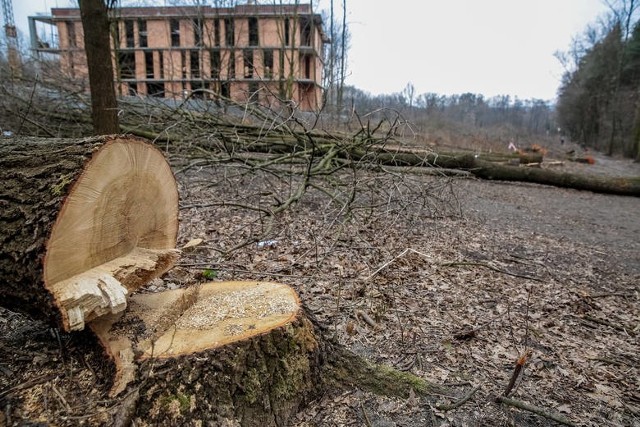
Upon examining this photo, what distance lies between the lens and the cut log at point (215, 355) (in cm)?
145

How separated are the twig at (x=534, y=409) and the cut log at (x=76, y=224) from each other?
1782 millimetres

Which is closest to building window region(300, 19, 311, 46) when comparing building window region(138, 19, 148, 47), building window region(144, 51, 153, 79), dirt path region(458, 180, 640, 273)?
dirt path region(458, 180, 640, 273)

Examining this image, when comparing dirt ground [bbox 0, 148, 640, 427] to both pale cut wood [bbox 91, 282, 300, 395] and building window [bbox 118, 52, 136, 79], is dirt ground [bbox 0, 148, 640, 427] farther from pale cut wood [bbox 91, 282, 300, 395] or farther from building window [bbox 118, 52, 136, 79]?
building window [bbox 118, 52, 136, 79]

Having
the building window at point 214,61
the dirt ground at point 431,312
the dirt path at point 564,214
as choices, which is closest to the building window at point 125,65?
the building window at point 214,61

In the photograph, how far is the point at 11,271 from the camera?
153cm

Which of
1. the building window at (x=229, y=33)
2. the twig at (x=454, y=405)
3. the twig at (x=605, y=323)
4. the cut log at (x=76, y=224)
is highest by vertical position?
the building window at (x=229, y=33)

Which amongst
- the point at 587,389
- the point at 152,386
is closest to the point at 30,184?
the point at 152,386

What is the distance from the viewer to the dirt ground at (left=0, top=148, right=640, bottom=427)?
5.64ft

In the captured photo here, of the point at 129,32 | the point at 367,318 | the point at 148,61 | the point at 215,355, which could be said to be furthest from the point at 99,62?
the point at 148,61

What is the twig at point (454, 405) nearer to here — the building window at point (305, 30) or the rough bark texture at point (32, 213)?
the rough bark texture at point (32, 213)

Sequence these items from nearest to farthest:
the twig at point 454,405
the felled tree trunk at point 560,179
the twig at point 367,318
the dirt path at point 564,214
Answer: the twig at point 454,405 < the twig at point 367,318 < the dirt path at point 564,214 < the felled tree trunk at point 560,179

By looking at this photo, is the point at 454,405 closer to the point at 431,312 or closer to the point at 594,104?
the point at 431,312

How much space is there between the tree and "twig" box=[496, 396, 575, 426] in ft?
17.4

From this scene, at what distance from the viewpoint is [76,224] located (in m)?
1.56
